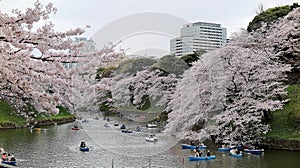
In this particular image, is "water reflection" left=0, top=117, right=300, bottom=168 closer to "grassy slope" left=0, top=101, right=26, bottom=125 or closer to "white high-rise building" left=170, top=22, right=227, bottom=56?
"grassy slope" left=0, top=101, right=26, bottom=125

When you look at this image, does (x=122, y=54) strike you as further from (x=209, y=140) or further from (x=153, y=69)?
(x=153, y=69)

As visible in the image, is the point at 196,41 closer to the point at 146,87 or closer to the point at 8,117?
the point at 146,87

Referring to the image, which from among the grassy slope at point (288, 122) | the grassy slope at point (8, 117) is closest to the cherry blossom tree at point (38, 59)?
the grassy slope at point (288, 122)

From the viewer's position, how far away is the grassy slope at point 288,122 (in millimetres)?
21266

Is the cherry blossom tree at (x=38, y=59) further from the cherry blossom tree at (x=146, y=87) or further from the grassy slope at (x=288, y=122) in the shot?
the cherry blossom tree at (x=146, y=87)

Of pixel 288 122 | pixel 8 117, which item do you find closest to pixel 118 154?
pixel 288 122

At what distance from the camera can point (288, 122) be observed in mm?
22250

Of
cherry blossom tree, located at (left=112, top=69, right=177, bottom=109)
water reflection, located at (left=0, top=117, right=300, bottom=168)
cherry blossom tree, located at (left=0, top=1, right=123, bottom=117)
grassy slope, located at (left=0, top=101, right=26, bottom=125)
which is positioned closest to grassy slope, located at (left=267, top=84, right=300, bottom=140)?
water reflection, located at (left=0, top=117, right=300, bottom=168)

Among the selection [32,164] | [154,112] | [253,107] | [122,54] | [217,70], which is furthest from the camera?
[154,112]

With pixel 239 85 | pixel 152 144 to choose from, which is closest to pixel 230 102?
pixel 239 85

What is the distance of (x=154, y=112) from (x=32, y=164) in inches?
824

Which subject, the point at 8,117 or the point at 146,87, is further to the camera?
the point at 8,117

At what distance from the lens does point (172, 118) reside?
24.1 meters

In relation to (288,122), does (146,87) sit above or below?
above
